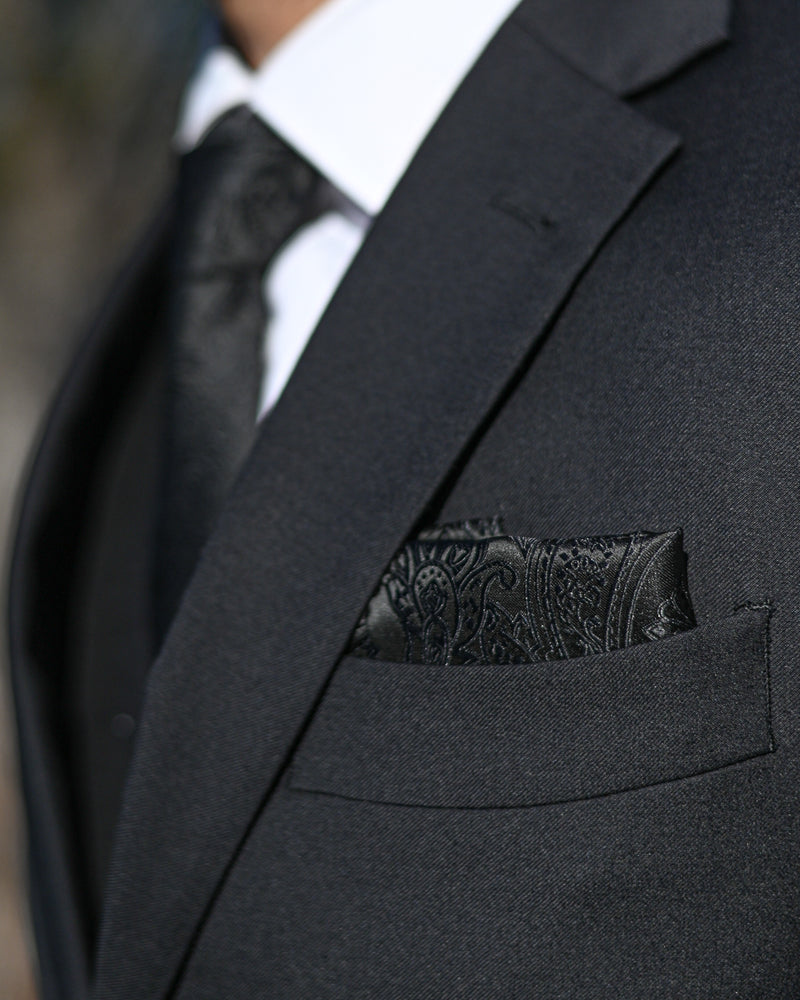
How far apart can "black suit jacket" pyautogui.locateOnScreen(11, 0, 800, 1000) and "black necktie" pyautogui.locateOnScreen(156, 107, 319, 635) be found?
18cm

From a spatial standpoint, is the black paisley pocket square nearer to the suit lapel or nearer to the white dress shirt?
the suit lapel

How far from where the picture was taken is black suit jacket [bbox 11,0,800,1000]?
1.83ft

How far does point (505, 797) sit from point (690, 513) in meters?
0.21

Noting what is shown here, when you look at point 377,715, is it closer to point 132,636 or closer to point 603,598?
point 603,598

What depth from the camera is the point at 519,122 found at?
2.28 ft

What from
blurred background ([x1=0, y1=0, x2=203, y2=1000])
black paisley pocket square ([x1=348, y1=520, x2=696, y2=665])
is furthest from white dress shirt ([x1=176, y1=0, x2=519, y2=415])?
blurred background ([x1=0, y1=0, x2=203, y2=1000])

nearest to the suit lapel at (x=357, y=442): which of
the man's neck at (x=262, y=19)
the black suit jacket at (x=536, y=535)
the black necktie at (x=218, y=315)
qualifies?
the black suit jacket at (x=536, y=535)

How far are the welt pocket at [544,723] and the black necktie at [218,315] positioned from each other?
0.90 ft

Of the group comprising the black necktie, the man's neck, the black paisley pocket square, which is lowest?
the black paisley pocket square

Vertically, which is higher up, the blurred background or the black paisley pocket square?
the blurred background

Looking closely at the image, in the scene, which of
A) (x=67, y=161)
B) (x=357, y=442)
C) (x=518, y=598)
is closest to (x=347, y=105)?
(x=357, y=442)

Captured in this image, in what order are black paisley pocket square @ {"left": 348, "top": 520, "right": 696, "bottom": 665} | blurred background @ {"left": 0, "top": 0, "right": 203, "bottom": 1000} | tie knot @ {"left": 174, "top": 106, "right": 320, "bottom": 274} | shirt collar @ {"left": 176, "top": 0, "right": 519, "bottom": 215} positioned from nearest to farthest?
black paisley pocket square @ {"left": 348, "top": 520, "right": 696, "bottom": 665} < shirt collar @ {"left": 176, "top": 0, "right": 519, "bottom": 215} < tie knot @ {"left": 174, "top": 106, "right": 320, "bottom": 274} < blurred background @ {"left": 0, "top": 0, "right": 203, "bottom": 1000}

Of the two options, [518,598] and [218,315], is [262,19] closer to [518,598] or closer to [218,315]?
[218,315]

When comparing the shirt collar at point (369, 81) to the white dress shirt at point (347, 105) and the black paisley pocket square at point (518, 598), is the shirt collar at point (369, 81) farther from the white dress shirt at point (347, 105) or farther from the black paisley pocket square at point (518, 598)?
the black paisley pocket square at point (518, 598)
